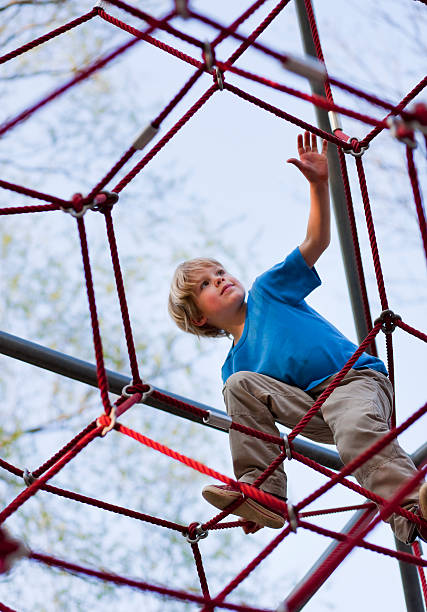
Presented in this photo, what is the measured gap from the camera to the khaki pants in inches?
56.1

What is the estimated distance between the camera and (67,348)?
3830 millimetres

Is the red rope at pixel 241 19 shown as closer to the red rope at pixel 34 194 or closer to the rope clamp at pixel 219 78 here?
the rope clamp at pixel 219 78

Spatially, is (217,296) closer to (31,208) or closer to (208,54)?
(31,208)

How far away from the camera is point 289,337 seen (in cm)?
172

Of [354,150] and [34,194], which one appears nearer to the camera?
[34,194]

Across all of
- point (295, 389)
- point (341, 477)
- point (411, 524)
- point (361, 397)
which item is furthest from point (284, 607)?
point (295, 389)

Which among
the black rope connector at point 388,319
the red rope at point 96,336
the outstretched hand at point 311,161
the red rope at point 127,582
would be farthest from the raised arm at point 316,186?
the red rope at point 127,582

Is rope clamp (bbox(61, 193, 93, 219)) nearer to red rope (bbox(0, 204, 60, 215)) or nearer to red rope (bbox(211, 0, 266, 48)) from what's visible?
red rope (bbox(0, 204, 60, 215))

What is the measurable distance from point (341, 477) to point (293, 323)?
513mm

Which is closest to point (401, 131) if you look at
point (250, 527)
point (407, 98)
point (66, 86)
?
point (66, 86)

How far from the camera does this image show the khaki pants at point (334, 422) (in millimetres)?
1424

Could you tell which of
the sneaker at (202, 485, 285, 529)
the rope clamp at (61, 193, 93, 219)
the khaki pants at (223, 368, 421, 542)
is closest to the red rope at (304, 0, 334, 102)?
the khaki pants at (223, 368, 421, 542)

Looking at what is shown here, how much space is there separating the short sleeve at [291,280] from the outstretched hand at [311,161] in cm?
14

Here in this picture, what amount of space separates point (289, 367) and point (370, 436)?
0.28m
